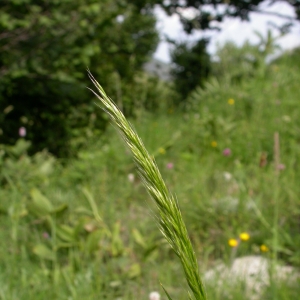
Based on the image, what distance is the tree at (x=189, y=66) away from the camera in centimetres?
646

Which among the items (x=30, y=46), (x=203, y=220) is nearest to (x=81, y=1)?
(x=30, y=46)

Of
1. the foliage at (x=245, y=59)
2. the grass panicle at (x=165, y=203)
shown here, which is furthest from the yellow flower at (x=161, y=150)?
the grass panicle at (x=165, y=203)

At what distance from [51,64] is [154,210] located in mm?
1817

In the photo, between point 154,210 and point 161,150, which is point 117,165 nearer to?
point 161,150

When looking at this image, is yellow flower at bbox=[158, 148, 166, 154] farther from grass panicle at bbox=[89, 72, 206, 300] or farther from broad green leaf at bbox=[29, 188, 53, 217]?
grass panicle at bbox=[89, 72, 206, 300]

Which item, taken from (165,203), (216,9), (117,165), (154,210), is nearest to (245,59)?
(216,9)

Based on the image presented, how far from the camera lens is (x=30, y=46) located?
352 centimetres

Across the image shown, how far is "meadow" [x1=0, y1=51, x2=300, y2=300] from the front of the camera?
5.93ft

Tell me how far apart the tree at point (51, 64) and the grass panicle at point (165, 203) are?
299 cm

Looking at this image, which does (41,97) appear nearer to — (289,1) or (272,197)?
(272,197)

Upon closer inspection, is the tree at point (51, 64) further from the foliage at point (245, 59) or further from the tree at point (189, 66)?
the tree at point (189, 66)

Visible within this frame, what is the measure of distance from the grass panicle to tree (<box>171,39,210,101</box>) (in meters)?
6.23

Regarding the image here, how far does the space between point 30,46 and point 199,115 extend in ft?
6.55

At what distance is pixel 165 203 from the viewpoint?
37 cm
